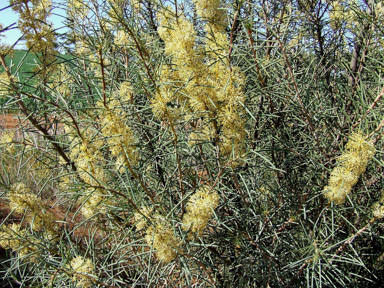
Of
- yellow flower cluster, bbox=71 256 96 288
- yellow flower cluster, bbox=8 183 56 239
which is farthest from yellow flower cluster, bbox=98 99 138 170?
yellow flower cluster, bbox=8 183 56 239

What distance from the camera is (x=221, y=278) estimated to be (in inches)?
77.9

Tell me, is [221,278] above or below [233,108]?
below

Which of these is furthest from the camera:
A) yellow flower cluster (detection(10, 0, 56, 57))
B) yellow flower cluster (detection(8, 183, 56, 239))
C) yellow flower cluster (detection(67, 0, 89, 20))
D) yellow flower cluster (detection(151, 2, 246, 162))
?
yellow flower cluster (detection(10, 0, 56, 57))

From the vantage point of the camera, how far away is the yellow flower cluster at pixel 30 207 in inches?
58.7

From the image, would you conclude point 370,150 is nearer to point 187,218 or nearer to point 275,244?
point 187,218

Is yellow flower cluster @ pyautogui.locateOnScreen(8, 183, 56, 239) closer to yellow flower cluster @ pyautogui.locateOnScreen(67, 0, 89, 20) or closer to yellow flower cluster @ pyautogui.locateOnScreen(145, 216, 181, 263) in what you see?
yellow flower cluster @ pyautogui.locateOnScreen(145, 216, 181, 263)

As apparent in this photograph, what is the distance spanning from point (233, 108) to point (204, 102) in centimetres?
12

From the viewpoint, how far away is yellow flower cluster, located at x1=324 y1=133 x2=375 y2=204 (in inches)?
45.2

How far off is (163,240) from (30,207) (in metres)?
0.84

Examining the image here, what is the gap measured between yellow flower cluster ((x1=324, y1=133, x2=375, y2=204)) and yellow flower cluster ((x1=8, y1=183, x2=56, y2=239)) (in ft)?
4.70

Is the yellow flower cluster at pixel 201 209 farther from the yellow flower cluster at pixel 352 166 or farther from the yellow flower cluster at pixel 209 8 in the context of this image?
the yellow flower cluster at pixel 209 8

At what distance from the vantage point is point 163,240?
3.65ft

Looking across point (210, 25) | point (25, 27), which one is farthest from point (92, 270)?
point (25, 27)

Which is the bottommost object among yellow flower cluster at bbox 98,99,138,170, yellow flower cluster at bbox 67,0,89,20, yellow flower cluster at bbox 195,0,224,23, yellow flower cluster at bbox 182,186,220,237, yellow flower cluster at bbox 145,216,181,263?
yellow flower cluster at bbox 145,216,181,263
